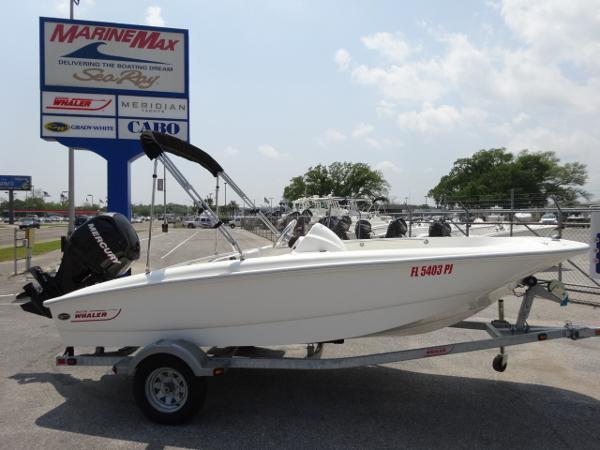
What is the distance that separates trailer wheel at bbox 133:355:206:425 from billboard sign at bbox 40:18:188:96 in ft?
26.7

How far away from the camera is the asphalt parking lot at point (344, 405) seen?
3314 mm

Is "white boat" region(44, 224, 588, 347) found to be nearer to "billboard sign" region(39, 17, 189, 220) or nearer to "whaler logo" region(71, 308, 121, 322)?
"whaler logo" region(71, 308, 121, 322)

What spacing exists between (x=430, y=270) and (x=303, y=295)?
944 mm

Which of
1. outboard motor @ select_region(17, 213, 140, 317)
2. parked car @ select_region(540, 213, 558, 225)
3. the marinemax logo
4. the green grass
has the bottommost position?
the green grass

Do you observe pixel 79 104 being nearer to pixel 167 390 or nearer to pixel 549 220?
pixel 167 390

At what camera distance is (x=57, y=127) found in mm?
9977

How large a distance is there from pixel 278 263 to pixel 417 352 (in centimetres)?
131

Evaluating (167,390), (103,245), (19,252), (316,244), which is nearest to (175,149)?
(103,245)

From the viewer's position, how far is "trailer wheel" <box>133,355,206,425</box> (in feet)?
11.6

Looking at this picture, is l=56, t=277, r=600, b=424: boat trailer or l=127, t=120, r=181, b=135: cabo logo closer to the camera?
l=56, t=277, r=600, b=424: boat trailer

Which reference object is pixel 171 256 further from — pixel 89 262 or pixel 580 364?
pixel 580 364

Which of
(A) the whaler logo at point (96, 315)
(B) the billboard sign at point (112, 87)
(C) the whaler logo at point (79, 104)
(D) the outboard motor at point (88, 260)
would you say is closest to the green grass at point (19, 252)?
(B) the billboard sign at point (112, 87)

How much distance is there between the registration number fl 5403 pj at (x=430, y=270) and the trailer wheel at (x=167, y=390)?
1835 mm

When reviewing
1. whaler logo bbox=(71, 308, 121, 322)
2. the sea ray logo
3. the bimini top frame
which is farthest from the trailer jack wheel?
the sea ray logo
